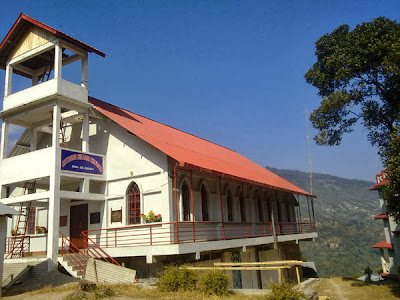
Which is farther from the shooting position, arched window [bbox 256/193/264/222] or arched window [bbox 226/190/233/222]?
arched window [bbox 256/193/264/222]

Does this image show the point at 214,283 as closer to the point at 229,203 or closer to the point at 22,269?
the point at 22,269

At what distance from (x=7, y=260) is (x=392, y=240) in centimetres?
2675

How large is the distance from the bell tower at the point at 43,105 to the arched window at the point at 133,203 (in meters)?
2.00

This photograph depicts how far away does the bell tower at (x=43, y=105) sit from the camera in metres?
16.3

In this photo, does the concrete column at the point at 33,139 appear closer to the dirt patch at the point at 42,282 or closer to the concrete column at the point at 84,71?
the concrete column at the point at 84,71

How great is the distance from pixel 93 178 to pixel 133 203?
2.24 metres

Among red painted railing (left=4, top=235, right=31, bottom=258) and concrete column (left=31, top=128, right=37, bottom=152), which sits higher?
concrete column (left=31, top=128, right=37, bottom=152)

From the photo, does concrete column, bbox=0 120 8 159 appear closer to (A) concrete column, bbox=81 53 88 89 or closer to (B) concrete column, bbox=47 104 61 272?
(B) concrete column, bbox=47 104 61 272

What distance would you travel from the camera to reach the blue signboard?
16641 mm

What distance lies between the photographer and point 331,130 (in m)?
23.5

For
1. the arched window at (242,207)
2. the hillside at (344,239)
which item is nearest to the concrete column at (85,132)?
the arched window at (242,207)

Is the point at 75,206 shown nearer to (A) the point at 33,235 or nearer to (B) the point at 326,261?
(A) the point at 33,235

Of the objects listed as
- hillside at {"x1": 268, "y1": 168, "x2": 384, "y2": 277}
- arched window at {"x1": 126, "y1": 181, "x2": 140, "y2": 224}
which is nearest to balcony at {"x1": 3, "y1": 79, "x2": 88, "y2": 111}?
arched window at {"x1": 126, "y1": 181, "x2": 140, "y2": 224}

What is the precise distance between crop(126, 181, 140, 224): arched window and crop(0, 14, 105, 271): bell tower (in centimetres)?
200
